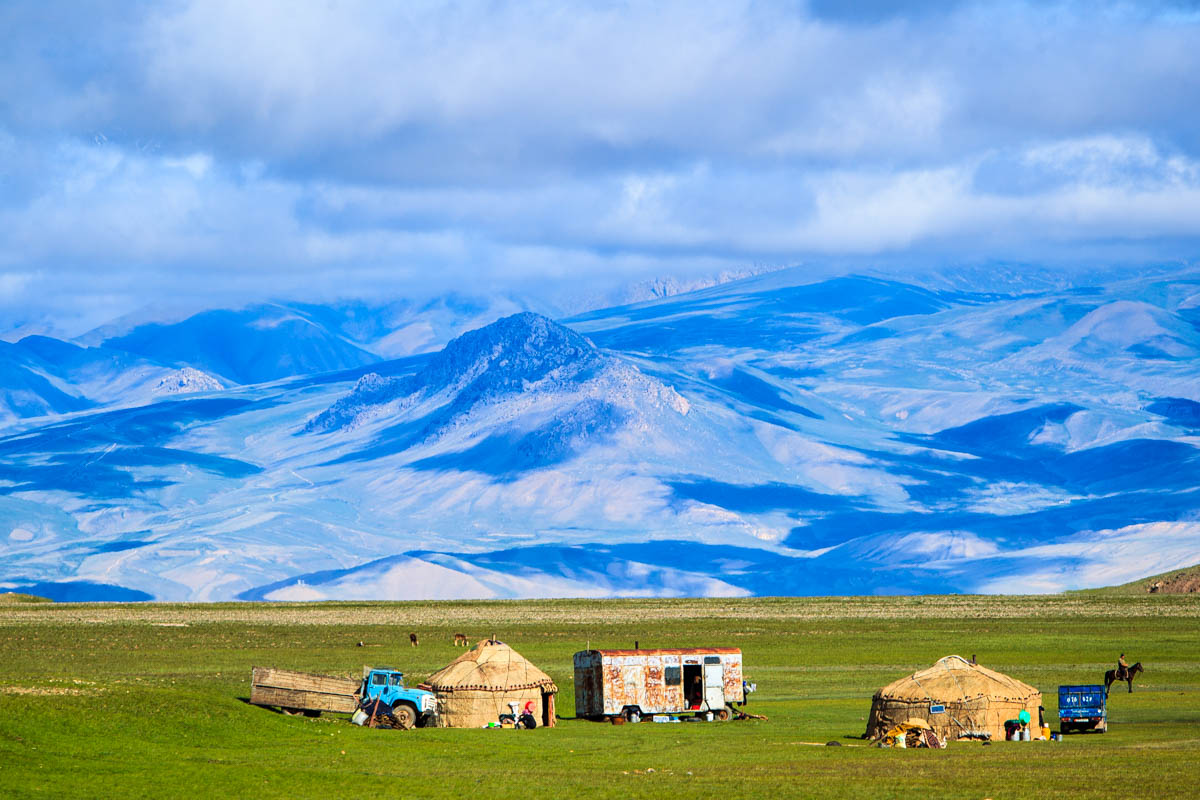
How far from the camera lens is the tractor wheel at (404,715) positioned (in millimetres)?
57406

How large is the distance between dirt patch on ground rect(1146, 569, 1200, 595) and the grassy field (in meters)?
60.8

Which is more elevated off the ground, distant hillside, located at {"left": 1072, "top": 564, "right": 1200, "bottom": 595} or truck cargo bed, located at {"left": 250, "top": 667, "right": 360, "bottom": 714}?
distant hillside, located at {"left": 1072, "top": 564, "right": 1200, "bottom": 595}

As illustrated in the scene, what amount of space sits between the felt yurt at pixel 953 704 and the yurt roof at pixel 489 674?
13.3m

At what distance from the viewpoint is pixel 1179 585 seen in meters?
166

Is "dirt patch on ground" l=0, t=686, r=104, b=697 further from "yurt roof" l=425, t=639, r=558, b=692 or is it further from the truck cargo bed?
"yurt roof" l=425, t=639, r=558, b=692

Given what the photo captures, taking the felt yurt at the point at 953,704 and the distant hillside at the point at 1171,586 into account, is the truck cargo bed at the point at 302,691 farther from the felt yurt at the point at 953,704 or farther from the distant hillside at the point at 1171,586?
the distant hillside at the point at 1171,586

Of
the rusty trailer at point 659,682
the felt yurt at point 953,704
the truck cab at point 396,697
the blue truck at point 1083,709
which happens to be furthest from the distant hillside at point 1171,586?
the truck cab at point 396,697

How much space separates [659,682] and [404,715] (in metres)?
9.90

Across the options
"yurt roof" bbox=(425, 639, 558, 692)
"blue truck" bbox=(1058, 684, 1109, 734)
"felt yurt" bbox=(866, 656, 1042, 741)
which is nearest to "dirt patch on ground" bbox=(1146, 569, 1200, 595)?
"blue truck" bbox=(1058, 684, 1109, 734)

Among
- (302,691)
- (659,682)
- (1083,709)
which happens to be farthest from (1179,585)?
(302,691)

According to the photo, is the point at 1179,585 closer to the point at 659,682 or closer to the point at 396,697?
the point at 659,682

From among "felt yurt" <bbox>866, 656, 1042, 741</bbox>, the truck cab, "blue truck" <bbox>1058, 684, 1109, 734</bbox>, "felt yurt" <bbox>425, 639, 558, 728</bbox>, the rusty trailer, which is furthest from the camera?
the rusty trailer

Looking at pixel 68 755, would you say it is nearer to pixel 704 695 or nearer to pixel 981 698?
pixel 704 695

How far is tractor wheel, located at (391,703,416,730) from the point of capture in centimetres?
5741
